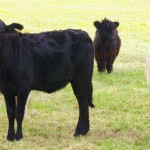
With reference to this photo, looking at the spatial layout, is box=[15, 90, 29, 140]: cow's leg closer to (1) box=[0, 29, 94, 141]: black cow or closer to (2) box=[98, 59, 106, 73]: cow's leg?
(1) box=[0, 29, 94, 141]: black cow

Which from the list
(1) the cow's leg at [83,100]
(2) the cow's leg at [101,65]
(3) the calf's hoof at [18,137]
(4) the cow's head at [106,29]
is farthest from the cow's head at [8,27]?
(2) the cow's leg at [101,65]

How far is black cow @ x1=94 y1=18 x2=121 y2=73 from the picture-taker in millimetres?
14547

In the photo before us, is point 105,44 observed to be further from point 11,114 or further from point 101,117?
point 11,114

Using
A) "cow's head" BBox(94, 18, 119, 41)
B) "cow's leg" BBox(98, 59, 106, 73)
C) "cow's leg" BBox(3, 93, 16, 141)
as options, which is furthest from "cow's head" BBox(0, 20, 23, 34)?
"cow's leg" BBox(98, 59, 106, 73)

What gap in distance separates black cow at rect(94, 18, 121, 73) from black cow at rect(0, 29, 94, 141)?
6.70 meters

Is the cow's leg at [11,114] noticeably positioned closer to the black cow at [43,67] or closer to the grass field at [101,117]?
the black cow at [43,67]

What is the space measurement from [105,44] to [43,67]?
24.5 ft

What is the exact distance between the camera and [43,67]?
7422 millimetres

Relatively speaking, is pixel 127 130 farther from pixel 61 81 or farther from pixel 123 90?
pixel 123 90

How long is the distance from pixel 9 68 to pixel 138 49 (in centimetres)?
1394

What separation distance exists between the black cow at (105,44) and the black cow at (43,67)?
670 centimetres

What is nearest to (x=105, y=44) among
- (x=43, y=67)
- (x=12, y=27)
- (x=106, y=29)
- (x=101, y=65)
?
(x=106, y=29)

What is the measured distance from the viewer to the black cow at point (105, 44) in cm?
1455

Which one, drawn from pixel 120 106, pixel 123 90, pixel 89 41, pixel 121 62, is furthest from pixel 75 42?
pixel 121 62
